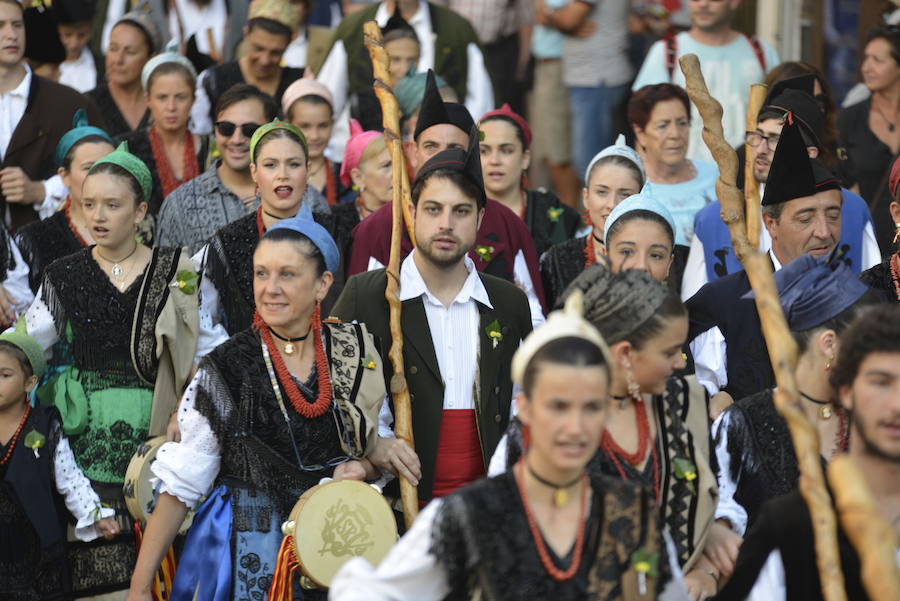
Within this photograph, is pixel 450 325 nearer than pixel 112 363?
Yes

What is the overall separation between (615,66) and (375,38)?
A: 4.00 m

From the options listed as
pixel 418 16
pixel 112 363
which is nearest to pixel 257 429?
pixel 112 363

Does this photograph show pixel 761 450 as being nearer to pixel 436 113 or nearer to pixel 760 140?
pixel 760 140

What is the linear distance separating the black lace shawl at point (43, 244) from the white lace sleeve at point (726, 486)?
12.0ft

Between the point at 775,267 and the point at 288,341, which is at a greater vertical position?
the point at 775,267

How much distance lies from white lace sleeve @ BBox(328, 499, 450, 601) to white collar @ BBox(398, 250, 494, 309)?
2008mm

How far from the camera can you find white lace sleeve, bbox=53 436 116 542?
6.20 metres

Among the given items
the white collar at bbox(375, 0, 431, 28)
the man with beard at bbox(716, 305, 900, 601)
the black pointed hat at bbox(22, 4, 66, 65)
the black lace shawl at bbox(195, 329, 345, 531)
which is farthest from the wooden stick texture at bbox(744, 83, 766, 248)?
the black pointed hat at bbox(22, 4, 66, 65)

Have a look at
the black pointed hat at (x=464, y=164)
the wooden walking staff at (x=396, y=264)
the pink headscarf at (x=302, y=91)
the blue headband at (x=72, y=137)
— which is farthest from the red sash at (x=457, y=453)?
the pink headscarf at (x=302, y=91)

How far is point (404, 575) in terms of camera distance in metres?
3.93

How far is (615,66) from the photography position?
33.9 ft

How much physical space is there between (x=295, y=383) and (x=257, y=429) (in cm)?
21

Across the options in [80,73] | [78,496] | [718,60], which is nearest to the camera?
[78,496]

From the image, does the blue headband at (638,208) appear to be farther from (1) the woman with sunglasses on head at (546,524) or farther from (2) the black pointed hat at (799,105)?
(1) the woman with sunglasses on head at (546,524)
